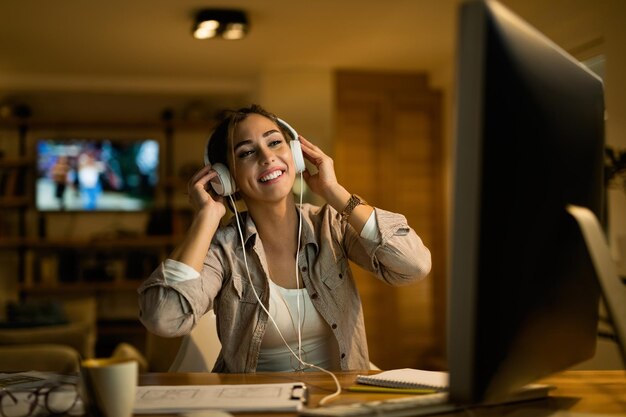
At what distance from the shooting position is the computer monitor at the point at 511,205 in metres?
0.69

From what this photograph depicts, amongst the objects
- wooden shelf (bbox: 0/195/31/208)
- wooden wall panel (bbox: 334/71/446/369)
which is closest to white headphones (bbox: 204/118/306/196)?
wooden wall panel (bbox: 334/71/446/369)

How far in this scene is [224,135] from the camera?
178 centimetres

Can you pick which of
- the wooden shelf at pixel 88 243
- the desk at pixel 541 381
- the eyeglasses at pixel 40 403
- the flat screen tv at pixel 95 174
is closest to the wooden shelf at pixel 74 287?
the wooden shelf at pixel 88 243

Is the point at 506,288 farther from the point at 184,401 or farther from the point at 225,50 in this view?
the point at 225,50

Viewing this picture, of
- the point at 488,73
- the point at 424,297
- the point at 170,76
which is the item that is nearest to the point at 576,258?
the point at 488,73

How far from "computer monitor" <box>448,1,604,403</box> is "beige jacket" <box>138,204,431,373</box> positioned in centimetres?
69

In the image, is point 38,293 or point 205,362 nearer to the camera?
point 205,362

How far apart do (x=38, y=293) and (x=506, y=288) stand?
6.34 metres

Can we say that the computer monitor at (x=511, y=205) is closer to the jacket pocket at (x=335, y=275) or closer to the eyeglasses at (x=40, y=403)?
the eyeglasses at (x=40, y=403)

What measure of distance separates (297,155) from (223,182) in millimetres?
194

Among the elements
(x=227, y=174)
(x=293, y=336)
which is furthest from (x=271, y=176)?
(x=293, y=336)

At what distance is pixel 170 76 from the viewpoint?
6.46 metres

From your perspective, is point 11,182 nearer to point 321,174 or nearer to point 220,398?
point 321,174

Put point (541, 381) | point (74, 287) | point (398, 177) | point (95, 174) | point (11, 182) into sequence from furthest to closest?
point (95, 174) → point (11, 182) → point (74, 287) → point (398, 177) → point (541, 381)
